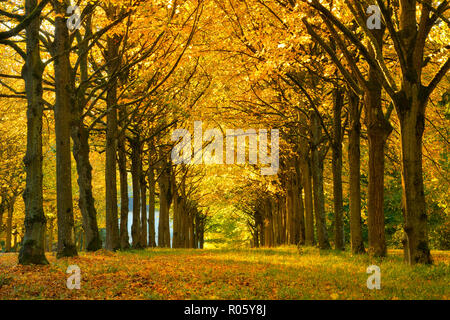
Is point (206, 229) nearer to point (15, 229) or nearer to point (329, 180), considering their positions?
point (15, 229)

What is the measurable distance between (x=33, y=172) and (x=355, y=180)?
10.7 metres

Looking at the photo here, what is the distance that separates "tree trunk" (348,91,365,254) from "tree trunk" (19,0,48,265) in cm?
1029

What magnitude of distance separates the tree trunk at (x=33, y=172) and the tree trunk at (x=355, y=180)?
10.3m

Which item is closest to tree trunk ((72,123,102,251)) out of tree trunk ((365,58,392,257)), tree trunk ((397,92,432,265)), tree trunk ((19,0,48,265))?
tree trunk ((19,0,48,265))

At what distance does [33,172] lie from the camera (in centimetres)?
1112

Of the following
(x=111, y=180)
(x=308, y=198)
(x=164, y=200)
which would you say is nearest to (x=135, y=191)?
(x=111, y=180)

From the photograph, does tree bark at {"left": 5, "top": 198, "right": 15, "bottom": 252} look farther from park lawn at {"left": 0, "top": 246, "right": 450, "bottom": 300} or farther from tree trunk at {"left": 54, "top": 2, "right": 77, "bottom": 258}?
park lawn at {"left": 0, "top": 246, "right": 450, "bottom": 300}

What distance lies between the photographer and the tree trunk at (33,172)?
1098 centimetres

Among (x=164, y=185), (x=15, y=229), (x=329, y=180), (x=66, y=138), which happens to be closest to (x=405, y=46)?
(x=66, y=138)

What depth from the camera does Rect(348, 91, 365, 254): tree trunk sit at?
15.6m

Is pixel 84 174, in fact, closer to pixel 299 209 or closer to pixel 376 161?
pixel 376 161

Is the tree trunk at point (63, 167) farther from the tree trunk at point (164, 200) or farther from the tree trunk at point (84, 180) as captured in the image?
the tree trunk at point (164, 200)

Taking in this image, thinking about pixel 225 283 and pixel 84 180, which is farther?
pixel 84 180

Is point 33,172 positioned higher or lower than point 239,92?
lower
